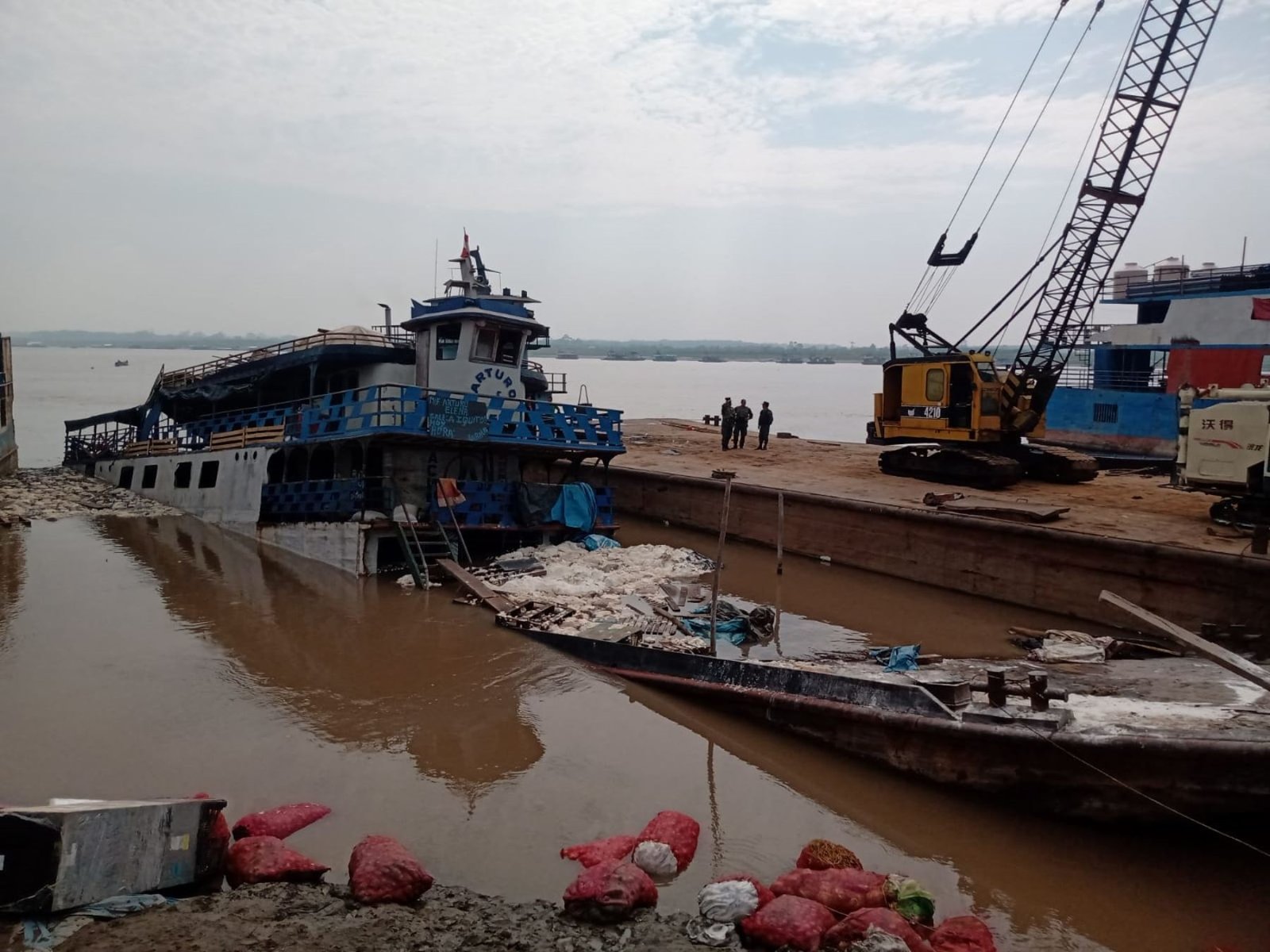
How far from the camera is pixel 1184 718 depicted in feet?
21.8

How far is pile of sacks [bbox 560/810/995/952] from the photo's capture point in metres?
4.95

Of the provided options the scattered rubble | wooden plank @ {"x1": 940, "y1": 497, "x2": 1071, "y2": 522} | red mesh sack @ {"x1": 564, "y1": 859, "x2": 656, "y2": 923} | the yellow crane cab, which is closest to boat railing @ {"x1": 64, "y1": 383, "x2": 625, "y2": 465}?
the scattered rubble

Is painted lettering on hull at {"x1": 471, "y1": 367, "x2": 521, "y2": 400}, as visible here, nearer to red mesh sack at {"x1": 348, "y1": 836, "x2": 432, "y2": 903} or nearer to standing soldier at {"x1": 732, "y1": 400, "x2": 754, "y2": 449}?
standing soldier at {"x1": 732, "y1": 400, "x2": 754, "y2": 449}

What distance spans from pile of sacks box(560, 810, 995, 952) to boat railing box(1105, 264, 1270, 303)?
31.0m

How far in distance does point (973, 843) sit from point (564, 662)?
16.9 ft

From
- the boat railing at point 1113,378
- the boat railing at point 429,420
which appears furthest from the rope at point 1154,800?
the boat railing at point 1113,378

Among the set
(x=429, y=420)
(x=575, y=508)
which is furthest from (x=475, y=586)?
(x=575, y=508)

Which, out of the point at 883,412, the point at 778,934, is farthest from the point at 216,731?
the point at 883,412

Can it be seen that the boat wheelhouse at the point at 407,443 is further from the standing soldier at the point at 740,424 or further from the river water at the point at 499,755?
the standing soldier at the point at 740,424

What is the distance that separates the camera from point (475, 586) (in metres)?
12.9

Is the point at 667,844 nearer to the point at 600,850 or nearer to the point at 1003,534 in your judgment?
the point at 600,850

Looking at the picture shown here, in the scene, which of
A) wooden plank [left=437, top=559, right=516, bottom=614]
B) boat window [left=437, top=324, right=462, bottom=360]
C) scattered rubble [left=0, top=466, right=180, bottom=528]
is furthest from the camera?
scattered rubble [left=0, top=466, right=180, bottom=528]

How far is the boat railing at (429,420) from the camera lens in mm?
14227

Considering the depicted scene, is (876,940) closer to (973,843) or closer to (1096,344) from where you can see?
(973,843)
